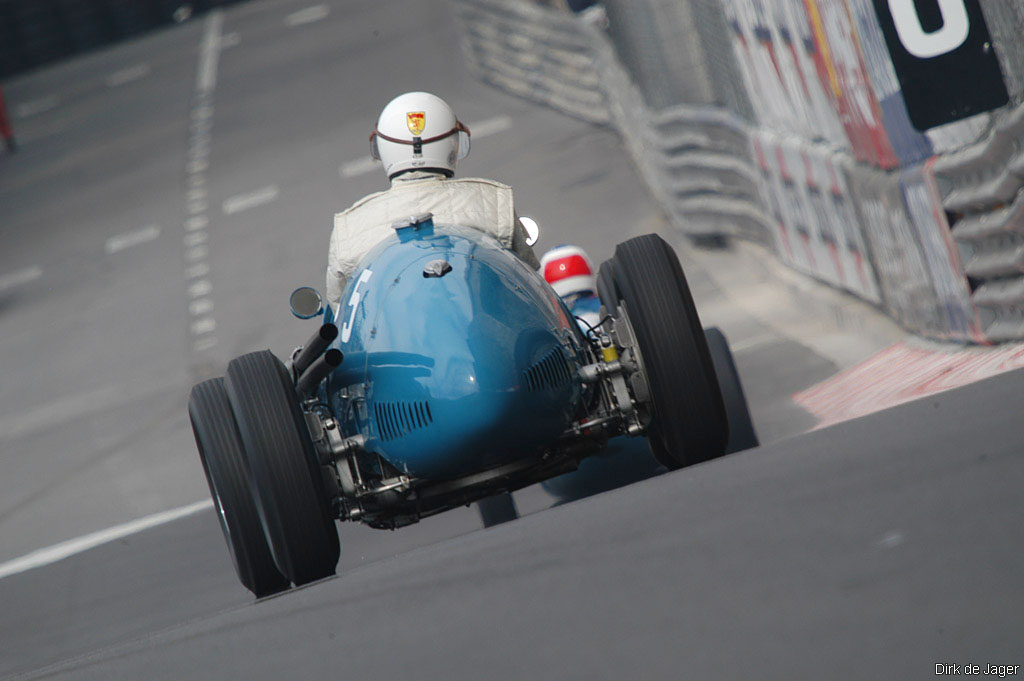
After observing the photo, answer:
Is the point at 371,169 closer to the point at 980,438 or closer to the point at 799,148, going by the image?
the point at 799,148

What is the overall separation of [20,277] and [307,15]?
12.2 meters

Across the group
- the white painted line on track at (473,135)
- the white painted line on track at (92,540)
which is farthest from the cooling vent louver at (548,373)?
the white painted line on track at (473,135)

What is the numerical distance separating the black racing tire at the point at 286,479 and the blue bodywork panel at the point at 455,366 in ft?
0.94

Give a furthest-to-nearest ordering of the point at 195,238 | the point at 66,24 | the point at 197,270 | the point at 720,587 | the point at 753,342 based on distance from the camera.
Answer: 1. the point at 66,24
2. the point at 195,238
3. the point at 197,270
4. the point at 753,342
5. the point at 720,587

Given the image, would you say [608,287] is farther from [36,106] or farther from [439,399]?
[36,106]

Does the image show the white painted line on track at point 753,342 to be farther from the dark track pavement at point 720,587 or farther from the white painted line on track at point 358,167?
the white painted line on track at point 358,167

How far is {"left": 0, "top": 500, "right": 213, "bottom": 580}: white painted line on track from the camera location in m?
9.05

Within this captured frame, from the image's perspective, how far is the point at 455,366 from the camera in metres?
4.85

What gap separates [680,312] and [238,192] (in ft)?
52.1

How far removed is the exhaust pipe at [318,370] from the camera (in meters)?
5.09

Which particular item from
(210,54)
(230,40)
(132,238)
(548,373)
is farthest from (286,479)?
(230,40)

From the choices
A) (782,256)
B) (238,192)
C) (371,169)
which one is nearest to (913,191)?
(782,256)

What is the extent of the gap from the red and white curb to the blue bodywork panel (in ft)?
6.04

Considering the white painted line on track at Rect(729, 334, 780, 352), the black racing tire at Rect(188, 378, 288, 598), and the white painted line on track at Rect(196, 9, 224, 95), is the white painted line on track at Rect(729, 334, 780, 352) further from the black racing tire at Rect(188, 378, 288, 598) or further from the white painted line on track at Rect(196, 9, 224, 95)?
the white painted line on track at Rect(196, 9, 224, 95)
